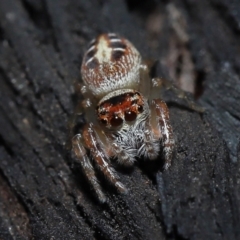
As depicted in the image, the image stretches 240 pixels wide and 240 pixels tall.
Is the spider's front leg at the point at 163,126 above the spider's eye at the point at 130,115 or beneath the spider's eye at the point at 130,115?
beneath

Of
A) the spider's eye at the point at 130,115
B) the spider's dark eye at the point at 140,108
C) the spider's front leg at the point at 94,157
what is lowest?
the spider's front leg at the point at 94,157

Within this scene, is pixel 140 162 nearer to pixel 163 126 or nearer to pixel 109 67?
pixel 163 126

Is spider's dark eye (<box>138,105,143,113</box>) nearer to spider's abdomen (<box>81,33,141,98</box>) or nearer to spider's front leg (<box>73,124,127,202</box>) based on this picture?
spider's front leg (<box>73,124,127,202</box>)

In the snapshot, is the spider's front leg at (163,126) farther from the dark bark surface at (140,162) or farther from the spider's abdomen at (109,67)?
the spider's abdomen at (109,67)

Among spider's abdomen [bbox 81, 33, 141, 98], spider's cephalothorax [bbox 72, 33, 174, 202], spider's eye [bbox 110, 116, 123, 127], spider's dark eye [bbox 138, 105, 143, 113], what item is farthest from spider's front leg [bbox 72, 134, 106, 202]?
spider's abdomen [bbox 81, 33, 141, 98]

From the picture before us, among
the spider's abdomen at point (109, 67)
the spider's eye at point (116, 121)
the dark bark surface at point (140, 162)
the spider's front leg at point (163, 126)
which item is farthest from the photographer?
the spider's abdomen at point (109, 67)

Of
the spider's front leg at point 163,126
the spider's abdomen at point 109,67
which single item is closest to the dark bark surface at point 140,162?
the spider's front leg at point 163,126

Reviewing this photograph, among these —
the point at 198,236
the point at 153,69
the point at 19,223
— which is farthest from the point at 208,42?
the point at 19,223
